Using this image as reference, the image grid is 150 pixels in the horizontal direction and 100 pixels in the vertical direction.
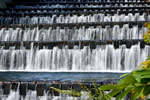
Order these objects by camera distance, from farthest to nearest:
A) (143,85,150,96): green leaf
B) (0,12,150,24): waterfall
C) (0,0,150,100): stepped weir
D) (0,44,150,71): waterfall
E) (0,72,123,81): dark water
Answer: (0,12,150,24): waterfall → (0,44,150,71): waterfall → (0,72,123,81): dark water → (0,0,150,100): stepped weir → (143,85,150,96): green leaf

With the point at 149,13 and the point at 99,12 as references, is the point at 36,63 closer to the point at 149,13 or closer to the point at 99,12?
the point at 99,12

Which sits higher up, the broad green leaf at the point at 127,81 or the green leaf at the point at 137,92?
the broad green leaf at the point at 127,81

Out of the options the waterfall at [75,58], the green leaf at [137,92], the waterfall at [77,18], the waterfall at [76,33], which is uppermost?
the waterfall at [77,18]

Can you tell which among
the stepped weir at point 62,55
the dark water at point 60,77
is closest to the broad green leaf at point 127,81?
the stepped weir at point 62,55

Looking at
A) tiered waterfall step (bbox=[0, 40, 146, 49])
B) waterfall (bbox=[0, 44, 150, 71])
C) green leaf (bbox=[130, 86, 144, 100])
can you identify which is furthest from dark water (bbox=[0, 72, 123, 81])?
green leaf (bbox=[130, 86, 144, 100])

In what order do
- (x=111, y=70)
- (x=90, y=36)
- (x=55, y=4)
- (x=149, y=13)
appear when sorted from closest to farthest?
(x=111, y=70), (x=90, y=36), (x=149, y=13), (x=55, y=4)

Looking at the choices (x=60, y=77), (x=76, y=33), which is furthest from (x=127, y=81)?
(x=76, y=33)

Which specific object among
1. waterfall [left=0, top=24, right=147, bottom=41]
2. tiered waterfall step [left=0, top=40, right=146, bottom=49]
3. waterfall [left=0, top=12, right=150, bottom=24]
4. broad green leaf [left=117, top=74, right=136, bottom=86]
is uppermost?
waterfall [left=0, top=12, right=150, bottom=24]

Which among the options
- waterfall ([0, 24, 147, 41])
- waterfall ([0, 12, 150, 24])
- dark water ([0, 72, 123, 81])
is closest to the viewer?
dark water ([0, 72, 123, 81])

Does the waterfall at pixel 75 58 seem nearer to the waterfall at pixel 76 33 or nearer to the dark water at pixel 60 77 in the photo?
the dark water at pixel 60 77

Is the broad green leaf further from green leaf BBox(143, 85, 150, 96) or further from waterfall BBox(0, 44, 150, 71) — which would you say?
waterfall BBox(0, 44, 150, 71)

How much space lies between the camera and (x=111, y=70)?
15.0m

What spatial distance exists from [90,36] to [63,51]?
9.21 feet

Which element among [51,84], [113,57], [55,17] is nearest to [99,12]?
[55,17]
